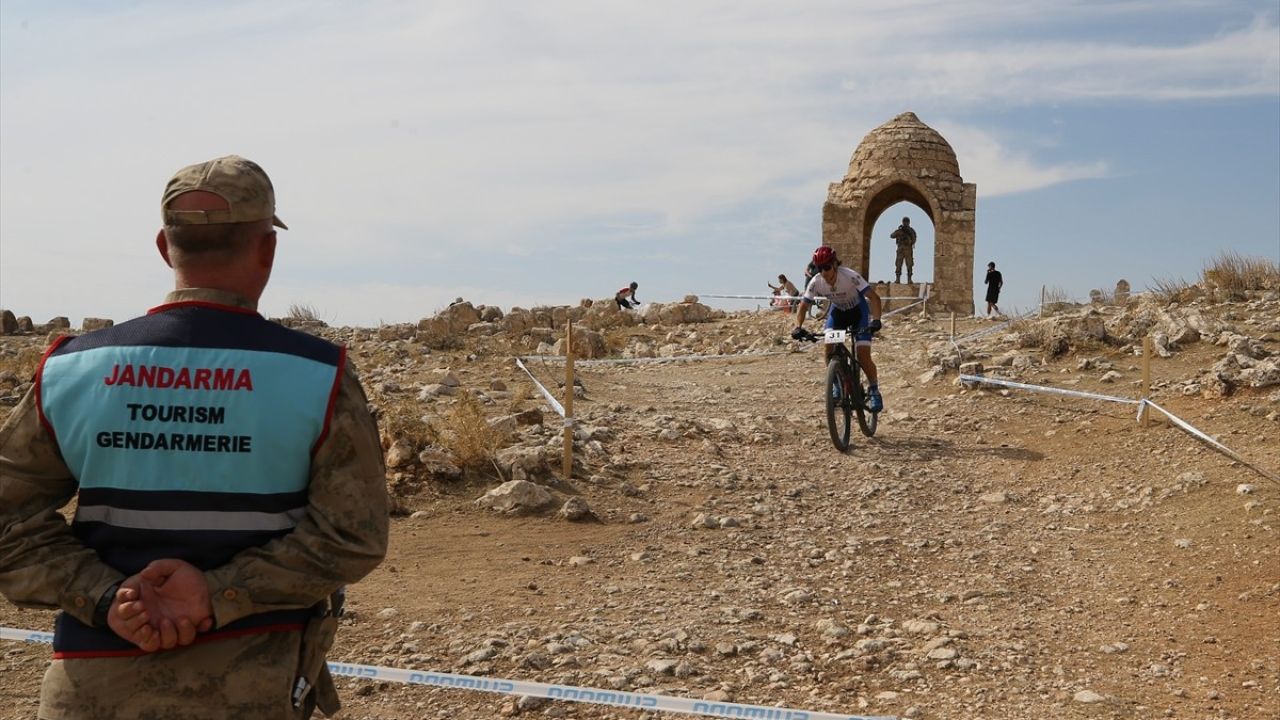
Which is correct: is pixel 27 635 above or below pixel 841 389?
below

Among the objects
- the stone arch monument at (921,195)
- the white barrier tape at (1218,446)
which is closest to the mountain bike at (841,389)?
the white barrier tape at (1218,446)

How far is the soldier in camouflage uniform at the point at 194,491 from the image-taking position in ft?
6.59

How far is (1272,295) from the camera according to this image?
13812 millimetres

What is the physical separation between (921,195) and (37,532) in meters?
22.4

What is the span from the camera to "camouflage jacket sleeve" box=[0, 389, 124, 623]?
2.03m

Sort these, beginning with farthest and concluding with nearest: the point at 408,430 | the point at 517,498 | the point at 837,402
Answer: the point at 837,402 < the point at 408,430 < the point at 517,498

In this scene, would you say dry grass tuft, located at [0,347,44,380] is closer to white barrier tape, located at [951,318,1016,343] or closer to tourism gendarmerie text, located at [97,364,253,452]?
tourism gendarmerie text, located at [97,364,253,452]

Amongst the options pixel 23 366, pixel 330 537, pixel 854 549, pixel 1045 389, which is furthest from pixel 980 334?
pixel 330 537

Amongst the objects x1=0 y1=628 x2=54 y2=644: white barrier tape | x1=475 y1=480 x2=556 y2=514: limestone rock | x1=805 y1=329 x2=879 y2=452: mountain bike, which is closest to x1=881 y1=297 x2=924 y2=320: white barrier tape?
x1=805 y1=329 x2=879 y2=452: mountain bike

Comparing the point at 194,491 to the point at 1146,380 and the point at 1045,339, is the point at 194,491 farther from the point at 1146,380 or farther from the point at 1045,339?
the point at 1045,339

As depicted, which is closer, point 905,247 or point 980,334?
point 980,334

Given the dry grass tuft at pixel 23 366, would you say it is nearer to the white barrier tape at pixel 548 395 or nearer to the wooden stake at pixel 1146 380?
the white barrier tape at pixel 548 395

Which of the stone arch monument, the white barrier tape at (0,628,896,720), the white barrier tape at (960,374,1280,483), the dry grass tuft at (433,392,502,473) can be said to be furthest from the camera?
the stone arch monument

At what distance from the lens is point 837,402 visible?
30.0 feet
